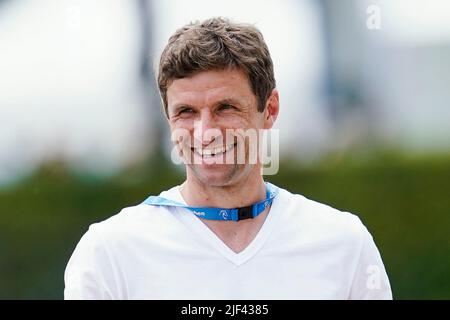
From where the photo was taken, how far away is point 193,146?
2.17m

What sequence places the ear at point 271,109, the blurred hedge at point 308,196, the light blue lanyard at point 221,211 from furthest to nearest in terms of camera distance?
the blurred hedge at point 308,196 → the ear at point 271,109 → the light blue lanyard at point 221,211

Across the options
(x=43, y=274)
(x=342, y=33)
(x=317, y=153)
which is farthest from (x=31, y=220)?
(x=342, y=33)

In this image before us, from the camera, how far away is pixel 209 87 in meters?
2.14

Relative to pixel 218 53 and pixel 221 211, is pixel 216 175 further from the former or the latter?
pixel 218 53

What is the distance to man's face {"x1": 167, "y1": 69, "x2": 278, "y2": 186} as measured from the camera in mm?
2143

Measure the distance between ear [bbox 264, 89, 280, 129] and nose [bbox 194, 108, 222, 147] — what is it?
10.5 inches

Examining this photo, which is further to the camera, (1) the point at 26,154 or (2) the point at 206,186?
(1) the point at 26,154

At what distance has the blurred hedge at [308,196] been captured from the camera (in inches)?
180

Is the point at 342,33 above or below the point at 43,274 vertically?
above

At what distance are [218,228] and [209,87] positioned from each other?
41 centimetres

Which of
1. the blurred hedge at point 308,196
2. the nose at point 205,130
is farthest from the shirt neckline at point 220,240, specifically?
the blurred hedge at point 308,196

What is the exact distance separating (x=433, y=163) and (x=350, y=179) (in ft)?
1.76

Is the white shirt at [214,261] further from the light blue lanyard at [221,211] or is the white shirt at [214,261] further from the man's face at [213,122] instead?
the man's face at [213,122]
